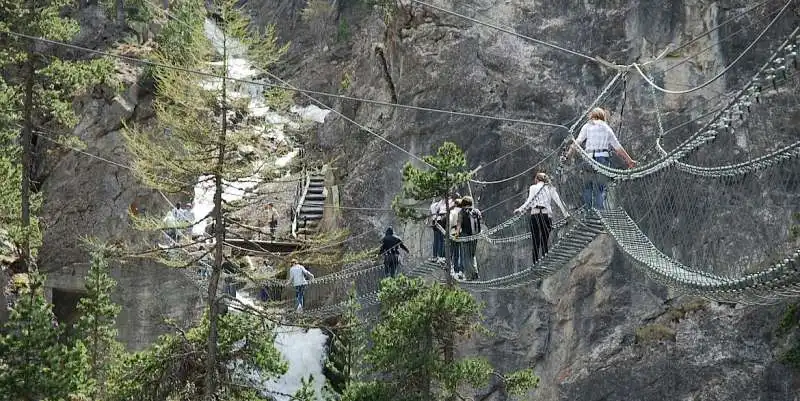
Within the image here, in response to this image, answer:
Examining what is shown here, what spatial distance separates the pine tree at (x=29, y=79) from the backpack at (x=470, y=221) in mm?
8899

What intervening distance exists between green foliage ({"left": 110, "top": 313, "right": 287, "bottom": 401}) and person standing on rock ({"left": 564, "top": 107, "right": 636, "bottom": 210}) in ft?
19.0

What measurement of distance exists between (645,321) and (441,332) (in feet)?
14.9

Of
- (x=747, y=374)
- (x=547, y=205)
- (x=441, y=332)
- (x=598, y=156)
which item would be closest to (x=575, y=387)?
(x=747, y=374)

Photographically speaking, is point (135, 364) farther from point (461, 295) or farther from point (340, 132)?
point (340, 132)

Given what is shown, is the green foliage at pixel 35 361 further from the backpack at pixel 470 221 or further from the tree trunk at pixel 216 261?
the backpack at pixel 470 221

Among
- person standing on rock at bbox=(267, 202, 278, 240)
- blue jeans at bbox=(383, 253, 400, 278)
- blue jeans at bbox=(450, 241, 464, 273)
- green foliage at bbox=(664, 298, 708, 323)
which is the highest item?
blue jeans at bbox=(450, 241, 464, 273)

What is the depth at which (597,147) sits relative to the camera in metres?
9.46

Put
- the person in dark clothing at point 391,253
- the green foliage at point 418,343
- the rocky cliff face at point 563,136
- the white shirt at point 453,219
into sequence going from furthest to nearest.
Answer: the rocky cliff face at point 563,136 → the person in dark clothing at point 391,253 → the white shirt at point 453,219 → the green foliage at point 418,343

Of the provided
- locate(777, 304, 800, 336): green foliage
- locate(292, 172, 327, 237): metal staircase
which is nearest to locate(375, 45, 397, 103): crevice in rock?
locate(292, 172, 327, 237): metal staircase

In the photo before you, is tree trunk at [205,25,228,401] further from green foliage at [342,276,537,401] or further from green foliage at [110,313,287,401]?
green foliage at [342,276,537,401]

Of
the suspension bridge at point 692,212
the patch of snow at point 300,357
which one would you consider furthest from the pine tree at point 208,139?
the patch of snow at point 300,357

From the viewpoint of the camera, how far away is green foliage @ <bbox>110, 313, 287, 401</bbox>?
13766 mm

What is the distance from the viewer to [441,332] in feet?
43.1

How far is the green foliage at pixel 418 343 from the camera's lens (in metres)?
12.7
